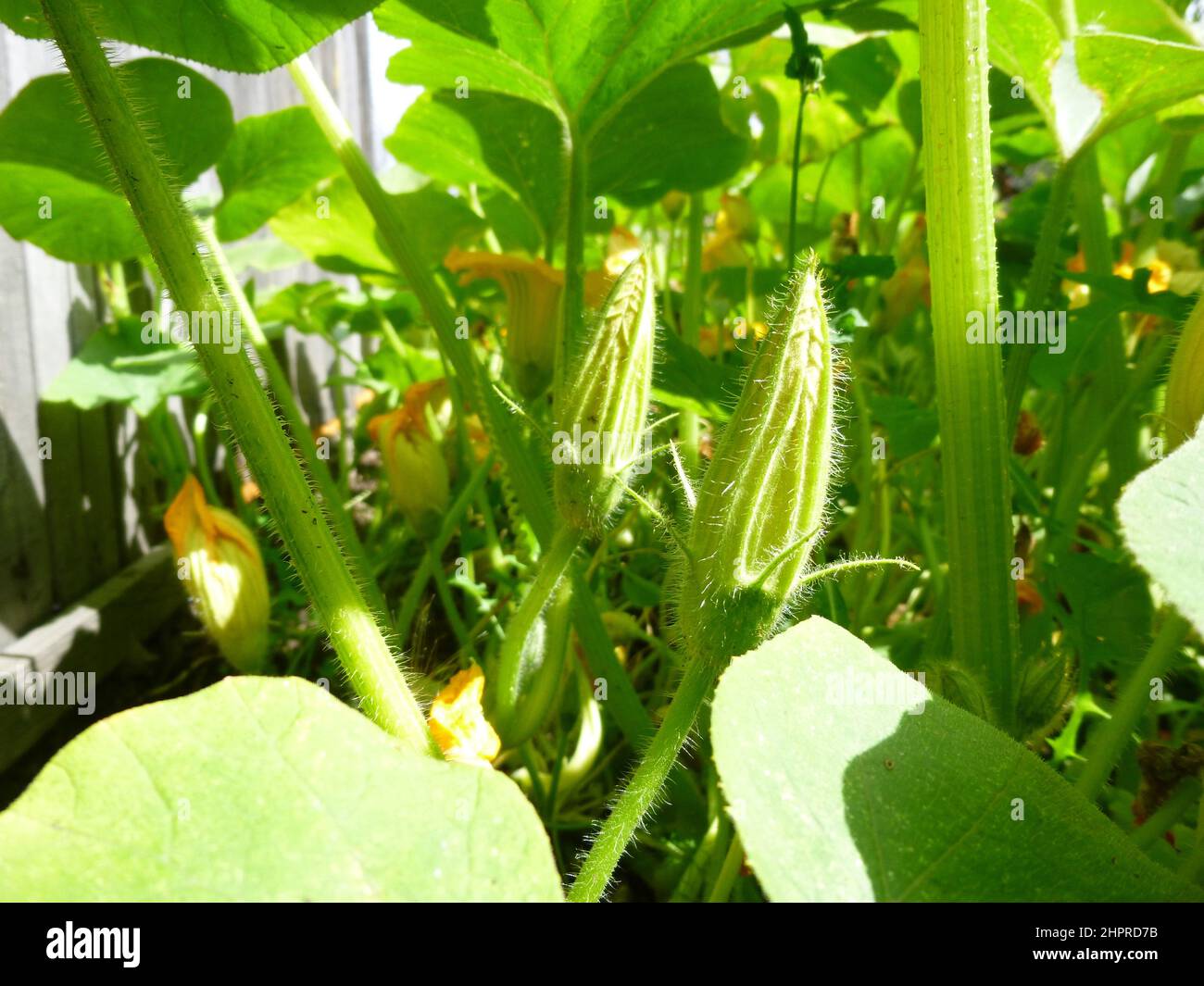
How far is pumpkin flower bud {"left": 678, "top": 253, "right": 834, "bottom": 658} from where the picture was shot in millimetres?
596

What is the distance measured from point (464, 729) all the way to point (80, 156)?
882 mm

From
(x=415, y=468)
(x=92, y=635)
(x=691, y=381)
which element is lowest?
(x=92, y=635)

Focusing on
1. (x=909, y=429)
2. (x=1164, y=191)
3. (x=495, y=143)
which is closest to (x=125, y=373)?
(x=495, y=143)

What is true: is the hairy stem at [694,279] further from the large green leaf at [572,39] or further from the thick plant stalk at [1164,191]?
the thick plant stalk at [1164,191]

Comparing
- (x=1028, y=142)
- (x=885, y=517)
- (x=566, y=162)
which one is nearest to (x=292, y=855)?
(x=566, y=162)

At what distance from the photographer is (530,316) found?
3.92ft

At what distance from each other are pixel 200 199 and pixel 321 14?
1.17 metres

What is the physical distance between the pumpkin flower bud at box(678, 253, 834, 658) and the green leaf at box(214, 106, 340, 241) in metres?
0.99

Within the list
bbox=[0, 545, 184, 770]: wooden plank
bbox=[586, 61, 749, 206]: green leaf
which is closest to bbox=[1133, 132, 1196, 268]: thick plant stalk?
bbox=[586, 61, 749, 206]: green leaf

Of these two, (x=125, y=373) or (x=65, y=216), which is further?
→ (x=125, y=373)

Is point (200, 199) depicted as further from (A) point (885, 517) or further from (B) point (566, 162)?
(A) point (885, 517)

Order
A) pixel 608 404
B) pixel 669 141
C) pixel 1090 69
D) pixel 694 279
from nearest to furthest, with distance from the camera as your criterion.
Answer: pixel 608 404, pixel 1090 69, pixel 669 141, pixel 694 279

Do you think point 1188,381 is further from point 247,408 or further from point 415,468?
point 415,468

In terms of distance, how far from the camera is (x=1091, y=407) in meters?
1.40
